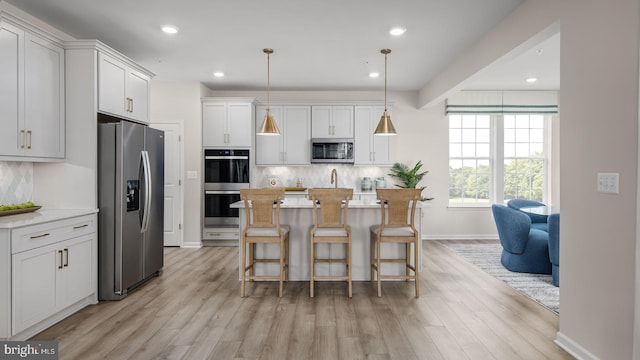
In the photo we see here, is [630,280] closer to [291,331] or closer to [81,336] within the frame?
[291,331]

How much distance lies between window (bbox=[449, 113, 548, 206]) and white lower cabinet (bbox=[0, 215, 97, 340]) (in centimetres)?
587

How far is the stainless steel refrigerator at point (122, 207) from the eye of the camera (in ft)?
12.2

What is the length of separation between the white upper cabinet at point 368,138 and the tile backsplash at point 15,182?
4673 mm

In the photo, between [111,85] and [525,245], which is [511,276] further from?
[111,85]

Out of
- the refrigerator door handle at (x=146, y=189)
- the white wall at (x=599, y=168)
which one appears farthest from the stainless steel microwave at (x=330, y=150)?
the white wall at (x=599, y=168)

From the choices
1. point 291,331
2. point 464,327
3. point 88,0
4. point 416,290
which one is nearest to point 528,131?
point 416,290

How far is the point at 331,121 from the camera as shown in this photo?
22.4 feet

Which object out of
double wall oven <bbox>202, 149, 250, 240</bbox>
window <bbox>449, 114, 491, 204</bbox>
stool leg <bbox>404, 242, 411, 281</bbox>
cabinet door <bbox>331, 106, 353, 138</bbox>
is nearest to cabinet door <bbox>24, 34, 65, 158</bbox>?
double wall oven <bbox>202, 149, 250, 240</bbox>

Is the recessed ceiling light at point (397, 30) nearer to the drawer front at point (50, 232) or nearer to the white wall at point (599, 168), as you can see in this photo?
the white wall at point (599, 168)

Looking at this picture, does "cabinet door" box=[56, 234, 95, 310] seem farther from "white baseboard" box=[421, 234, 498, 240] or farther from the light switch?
"white baseboard" box=[421, 234, 498, 240]

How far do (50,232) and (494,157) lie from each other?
6.81 metres

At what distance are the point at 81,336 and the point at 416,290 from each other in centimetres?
291

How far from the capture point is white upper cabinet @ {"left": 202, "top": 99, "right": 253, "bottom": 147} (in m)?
6.47

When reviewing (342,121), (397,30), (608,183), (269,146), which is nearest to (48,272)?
(397,30)
